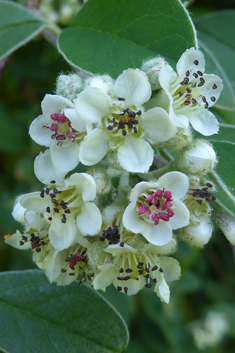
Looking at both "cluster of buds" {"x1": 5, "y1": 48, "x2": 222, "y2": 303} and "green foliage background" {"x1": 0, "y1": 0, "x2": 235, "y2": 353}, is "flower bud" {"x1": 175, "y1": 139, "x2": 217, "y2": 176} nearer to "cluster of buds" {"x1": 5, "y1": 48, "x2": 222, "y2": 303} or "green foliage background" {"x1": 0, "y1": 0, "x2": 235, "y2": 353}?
"cluster of buds" {"x1": 5, "y1": 48, "x2": 222, "y2": 303}

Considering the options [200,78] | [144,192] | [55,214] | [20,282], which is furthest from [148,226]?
[20,282]

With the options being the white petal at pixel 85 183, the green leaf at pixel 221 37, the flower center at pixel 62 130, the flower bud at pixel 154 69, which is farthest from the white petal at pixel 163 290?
the green leaf at pixel 221 37

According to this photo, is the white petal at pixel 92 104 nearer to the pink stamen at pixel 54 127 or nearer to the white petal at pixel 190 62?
the pink stamen at pixel 54 127

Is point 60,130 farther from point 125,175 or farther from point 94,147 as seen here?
point 125,175

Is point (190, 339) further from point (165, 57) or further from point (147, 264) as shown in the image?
point (165, 57)

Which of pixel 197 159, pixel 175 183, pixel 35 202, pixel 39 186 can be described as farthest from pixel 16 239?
pixel 39 186

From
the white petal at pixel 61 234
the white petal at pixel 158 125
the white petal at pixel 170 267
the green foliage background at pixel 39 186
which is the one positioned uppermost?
the white petal at pixel 158 125

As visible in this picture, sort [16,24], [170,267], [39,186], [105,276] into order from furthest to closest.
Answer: [39,186]
[16,24]
[170,267]
[105,276]

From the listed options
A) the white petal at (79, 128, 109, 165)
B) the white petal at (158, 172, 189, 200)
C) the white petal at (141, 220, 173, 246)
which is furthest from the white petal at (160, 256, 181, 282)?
the white petal at (79, 128, 109, 165)
